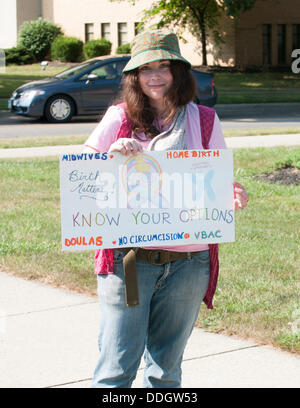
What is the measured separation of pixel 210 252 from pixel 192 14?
115 ft

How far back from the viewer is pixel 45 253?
6562mm

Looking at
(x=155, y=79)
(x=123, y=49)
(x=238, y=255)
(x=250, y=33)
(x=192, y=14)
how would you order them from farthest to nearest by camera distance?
(x=123, y=49)
(x=250, y=33)
(x=192, y=14)
(x=238, y=255)
(x=155, y=79)

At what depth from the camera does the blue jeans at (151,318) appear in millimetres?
3062

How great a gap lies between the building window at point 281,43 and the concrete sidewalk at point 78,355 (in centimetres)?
3584

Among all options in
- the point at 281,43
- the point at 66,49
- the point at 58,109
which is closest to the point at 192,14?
the point at 281,43

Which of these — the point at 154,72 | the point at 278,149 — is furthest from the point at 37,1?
the point at 154,72

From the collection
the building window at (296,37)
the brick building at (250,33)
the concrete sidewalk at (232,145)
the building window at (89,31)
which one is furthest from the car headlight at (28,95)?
the building window at (89,31)

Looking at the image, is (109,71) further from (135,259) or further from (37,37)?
(37,37)

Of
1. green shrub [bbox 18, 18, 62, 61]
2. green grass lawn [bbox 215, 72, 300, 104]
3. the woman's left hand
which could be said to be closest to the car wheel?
green grass lawn [bbox 215, 72, 300, 104]

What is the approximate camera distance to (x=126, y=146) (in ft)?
9.93

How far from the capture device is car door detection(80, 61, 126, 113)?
18.3 metres

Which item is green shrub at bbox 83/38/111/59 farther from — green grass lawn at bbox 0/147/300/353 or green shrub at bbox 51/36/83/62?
green grass lawn at bbox 0/147/300/353

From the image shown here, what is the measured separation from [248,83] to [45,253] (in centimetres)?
2594

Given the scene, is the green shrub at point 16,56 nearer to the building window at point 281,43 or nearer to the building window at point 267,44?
the building window at point 267,44
